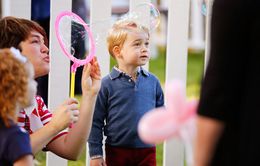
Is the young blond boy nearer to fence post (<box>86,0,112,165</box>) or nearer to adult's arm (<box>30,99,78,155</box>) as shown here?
fence post (<box>86,0,112,165</box>)

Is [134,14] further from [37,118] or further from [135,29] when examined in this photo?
[37,118]

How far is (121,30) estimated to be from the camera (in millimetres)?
3236

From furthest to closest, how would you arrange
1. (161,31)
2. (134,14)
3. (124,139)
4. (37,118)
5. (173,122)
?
(161,31) < (134,14) < (124,139) < (37,118) < (173,122)

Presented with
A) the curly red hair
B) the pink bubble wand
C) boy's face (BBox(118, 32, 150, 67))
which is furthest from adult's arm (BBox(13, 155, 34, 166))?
boy's face (BBox(118, 32, 150, 67))

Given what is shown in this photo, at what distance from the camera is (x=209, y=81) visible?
1615 millimetres

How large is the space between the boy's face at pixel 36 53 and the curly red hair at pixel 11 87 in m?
0.55

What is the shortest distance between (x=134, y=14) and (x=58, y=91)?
0.53m

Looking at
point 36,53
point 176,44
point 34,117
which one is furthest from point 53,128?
point 176,44

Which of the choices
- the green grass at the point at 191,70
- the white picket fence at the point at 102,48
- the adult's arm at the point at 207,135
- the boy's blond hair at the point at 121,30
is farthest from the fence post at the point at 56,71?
the adult's arm at the point at 207,135

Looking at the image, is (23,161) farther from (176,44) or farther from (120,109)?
(176,44)

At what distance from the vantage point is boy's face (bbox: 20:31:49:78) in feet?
9.11

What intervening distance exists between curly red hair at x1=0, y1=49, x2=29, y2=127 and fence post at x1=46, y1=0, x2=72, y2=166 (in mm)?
1175

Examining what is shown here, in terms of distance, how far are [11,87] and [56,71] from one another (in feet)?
3.97

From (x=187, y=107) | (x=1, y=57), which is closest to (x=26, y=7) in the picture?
(x=1, y=57)
